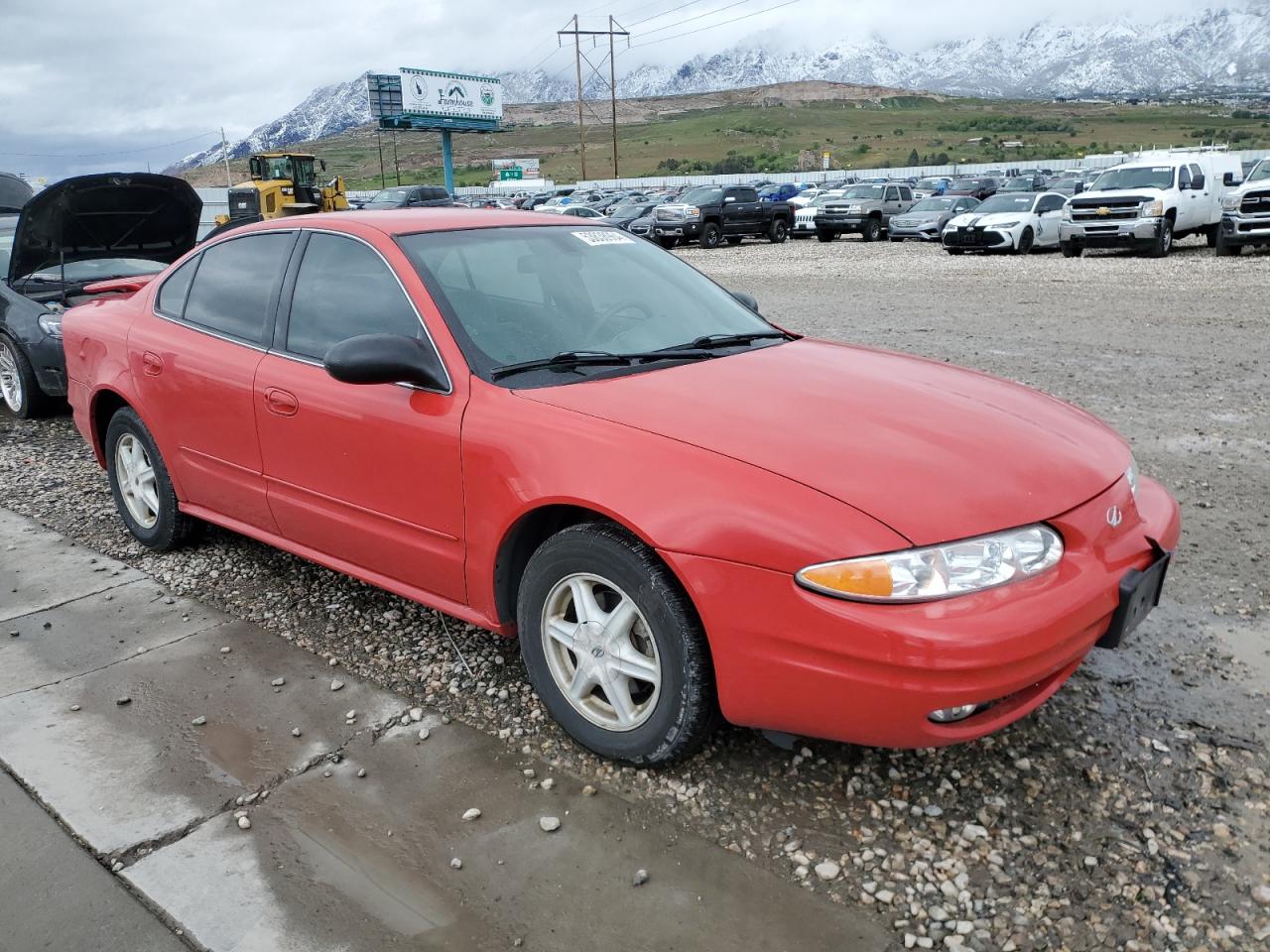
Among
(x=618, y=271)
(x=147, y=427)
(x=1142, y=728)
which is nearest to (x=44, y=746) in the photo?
(x=147, y=427)

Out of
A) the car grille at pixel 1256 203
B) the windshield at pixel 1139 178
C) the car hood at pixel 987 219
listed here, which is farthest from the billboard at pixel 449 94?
the car grille at pixel 1256 203

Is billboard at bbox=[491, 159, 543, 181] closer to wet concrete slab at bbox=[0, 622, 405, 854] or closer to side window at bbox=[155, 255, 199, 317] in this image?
side window at bbox=[155, 255, 199, 317]

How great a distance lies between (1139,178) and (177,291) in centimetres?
1995

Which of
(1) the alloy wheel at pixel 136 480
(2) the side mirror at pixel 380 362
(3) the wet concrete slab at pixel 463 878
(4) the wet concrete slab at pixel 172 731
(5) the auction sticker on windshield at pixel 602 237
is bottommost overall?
(4) the wet concrete slab at pixel 172 731

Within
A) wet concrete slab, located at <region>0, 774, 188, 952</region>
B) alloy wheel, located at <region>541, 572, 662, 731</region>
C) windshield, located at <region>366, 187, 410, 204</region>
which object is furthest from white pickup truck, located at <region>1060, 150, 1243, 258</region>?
windshield, located at <region>366, 187, 410, 204</region>

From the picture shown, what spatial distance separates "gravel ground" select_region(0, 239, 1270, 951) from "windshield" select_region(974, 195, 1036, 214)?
709 inches

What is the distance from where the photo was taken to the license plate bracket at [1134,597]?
8.64ft

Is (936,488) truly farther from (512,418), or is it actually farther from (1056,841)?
(512,418)

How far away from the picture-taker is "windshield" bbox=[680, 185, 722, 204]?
2741 cm

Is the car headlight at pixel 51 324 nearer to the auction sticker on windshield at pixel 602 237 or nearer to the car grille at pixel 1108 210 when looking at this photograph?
the auction sticker on windshield at pixel 602 237

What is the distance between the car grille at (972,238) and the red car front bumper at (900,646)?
68.5ft

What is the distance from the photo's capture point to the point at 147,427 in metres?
4.55

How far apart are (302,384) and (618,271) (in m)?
1.25

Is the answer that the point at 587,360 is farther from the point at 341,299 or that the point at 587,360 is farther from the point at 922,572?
the point at 922,572
